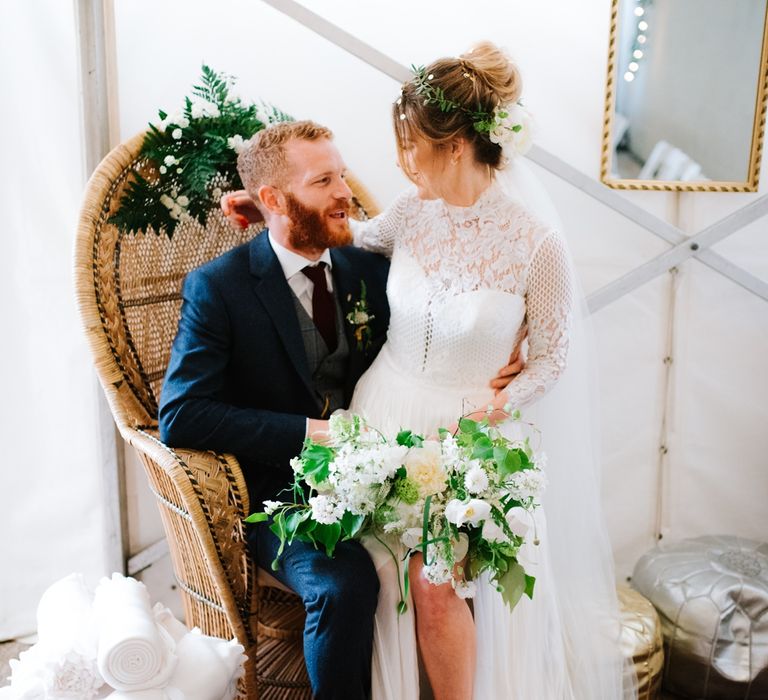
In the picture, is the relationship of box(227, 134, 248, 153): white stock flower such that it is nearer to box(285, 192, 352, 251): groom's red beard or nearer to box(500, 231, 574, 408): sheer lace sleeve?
box(285, 192, 352, 251): groom's red beard

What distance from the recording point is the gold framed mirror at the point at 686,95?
2.64m

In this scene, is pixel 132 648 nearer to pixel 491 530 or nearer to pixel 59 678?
pixel 59 678

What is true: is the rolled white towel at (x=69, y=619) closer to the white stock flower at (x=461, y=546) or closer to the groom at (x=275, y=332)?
the groom at (x=275, y=332)

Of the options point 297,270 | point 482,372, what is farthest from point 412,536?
point 297,270

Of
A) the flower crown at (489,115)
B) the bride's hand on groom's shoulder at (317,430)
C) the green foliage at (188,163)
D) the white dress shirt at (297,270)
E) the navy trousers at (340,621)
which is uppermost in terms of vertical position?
the flower crown at (489,115)

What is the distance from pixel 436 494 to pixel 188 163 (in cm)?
123

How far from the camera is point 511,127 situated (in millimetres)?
2084

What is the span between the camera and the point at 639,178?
2.78m

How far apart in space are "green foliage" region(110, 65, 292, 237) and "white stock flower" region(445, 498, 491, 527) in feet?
3.98

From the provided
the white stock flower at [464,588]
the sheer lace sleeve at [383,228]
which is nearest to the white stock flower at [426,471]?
the white stock flower at [464,588]

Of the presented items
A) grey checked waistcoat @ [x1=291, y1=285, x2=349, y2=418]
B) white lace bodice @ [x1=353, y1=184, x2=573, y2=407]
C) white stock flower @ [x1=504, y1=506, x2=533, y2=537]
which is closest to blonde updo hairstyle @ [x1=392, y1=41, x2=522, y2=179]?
white lace bodice @ [x1=353, y1=184, x2=573, y2=407]

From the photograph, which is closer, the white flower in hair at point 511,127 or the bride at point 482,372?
the bride at point 482,372

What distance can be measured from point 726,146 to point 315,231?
1.44m

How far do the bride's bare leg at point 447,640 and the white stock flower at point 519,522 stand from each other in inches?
8.2
